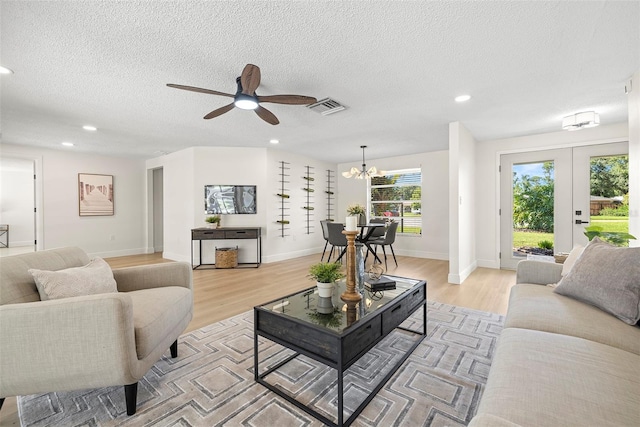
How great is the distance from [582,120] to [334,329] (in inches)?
166

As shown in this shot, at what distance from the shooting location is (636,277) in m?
1.51

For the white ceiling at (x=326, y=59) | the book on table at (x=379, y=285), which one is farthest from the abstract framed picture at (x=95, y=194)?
the book on table at (x=379, y=285)

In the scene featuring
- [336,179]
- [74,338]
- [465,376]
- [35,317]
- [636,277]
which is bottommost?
[465,376]

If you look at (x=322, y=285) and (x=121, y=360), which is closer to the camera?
(x=121, y=360)

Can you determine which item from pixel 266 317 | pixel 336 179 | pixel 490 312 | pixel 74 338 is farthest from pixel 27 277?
pixel 336 179

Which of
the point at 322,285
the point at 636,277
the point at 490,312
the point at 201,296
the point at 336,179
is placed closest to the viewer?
the point at 636,277

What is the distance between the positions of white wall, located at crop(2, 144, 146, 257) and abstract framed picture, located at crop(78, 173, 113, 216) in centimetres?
9

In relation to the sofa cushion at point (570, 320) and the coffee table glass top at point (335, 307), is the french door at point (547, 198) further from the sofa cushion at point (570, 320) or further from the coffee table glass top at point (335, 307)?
the coffee table glass top at point (335, 307)

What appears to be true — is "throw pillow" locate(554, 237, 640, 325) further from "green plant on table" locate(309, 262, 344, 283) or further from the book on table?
"green plant on table" locate(309, 262, 344, 283)

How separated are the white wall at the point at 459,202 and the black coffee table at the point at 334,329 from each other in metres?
2.34

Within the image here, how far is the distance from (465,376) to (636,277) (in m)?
1.09

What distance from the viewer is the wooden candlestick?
179 cm

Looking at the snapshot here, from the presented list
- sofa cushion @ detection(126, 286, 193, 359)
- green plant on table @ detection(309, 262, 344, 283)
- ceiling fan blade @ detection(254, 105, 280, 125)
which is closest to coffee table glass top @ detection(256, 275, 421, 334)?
green plant on table @ detection(309, 262, 344, 283)

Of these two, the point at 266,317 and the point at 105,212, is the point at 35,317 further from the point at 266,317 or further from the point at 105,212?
the point at 105,212
